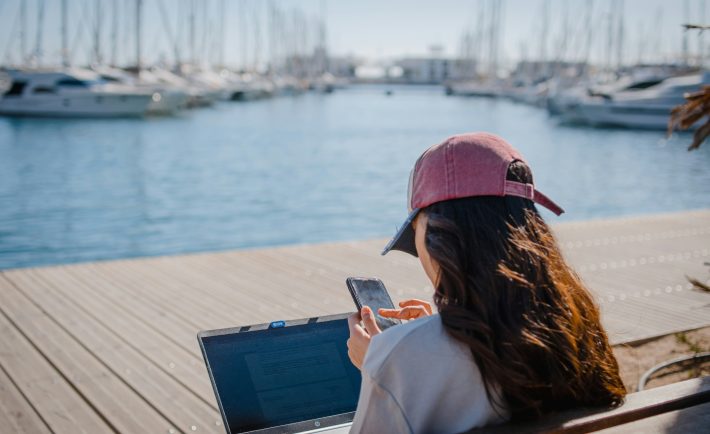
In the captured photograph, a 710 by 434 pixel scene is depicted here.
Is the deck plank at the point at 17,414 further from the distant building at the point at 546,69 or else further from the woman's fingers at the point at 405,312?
the distant building at the point at 546,69

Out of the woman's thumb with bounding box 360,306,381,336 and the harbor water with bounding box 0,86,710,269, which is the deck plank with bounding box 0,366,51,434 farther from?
the harbor water with bounding box 0,86,710,269

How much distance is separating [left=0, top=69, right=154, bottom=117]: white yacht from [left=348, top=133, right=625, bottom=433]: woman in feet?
130

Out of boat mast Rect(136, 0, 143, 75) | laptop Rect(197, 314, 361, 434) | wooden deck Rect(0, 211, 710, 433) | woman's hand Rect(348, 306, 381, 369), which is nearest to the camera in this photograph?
woman's hand Rect(348, 306, 381, 369)

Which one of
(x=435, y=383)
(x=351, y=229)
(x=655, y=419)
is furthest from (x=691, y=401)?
(x=351, y=229)

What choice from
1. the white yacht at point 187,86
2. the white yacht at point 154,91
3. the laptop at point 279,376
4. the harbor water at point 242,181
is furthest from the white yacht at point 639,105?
the laptop at point 279,376

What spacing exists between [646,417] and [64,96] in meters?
40.0

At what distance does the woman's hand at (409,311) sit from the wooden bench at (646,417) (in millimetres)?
421

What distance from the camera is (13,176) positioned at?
21.7 metres

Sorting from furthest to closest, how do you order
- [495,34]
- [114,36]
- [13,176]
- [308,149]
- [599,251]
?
[495,34] → [114,36] → [308,149] → [13,176] → [599,251]

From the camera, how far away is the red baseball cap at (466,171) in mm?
1501

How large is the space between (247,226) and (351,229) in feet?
6.87

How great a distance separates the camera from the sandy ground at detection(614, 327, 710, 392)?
4234 millimetres

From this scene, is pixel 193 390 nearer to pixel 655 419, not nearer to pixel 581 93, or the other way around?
pixel 655 419

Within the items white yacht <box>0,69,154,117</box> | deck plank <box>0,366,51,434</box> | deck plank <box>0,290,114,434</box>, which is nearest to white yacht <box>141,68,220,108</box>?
white yacht <box>0,69,154,117</box>
